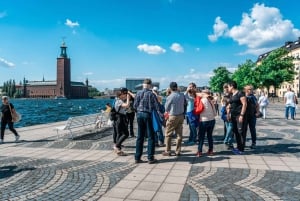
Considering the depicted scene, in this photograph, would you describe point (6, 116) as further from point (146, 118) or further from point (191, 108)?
point (191, 108)

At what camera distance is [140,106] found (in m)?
8.17

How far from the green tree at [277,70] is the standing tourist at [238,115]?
59.7 meters

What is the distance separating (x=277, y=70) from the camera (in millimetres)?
65938

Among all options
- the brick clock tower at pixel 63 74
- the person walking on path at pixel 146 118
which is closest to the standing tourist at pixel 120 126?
the person walking on path at pixel 146 118

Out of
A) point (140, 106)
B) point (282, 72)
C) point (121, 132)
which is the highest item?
point (282, 72)

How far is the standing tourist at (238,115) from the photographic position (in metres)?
9.20

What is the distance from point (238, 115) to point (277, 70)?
6176cm

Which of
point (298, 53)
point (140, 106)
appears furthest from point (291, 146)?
point (298, 53)

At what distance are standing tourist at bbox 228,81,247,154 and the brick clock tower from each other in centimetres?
18208

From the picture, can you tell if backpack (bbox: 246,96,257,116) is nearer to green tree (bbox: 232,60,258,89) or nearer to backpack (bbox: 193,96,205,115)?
backpack (bbox: 193,96,205,115)

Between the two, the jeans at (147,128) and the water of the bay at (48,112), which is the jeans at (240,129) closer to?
Answer: the jeans at (147,128)

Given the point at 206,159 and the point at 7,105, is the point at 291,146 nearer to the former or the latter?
the point at 206,159

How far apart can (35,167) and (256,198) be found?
17.2 ft

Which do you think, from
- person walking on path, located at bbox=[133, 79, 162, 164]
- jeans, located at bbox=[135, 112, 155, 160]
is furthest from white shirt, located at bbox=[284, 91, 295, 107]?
jeans, located at bbox=[135, 112, 155, 160]
